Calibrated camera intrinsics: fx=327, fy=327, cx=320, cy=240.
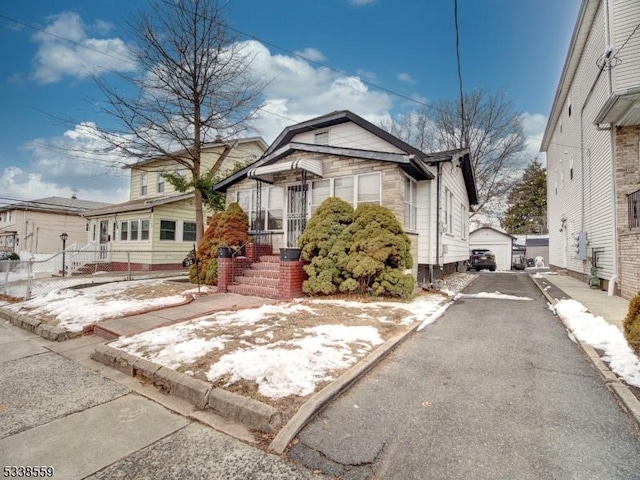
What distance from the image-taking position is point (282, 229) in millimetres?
10758

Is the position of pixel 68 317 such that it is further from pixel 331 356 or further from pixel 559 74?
pixel 559 74

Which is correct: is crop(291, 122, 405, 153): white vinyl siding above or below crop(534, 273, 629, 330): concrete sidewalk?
above

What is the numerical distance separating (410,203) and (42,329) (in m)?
9.03

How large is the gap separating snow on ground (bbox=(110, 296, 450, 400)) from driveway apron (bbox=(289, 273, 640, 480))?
1.29 feet

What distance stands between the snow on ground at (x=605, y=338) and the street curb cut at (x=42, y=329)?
295 inches

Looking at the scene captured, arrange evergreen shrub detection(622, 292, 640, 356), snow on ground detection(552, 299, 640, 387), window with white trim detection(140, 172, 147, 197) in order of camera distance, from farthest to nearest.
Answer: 1. window with white trim detection(140, 172, 147, 197)
2. evergreen shrub detection(622, 292, 640, 356)
3. snow on ground detection(552, 299, 640, 387)

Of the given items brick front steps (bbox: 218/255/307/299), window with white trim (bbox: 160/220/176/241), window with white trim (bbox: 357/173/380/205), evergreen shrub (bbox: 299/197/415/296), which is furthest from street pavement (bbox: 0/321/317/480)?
window with white trim (bbox: 160/220/176/241)

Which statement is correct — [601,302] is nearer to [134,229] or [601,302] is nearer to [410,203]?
[410,203]

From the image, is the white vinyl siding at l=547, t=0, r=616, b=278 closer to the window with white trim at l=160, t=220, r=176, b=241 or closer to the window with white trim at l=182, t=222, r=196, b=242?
the window with white trim at l=182, t=222, r=196, b=242

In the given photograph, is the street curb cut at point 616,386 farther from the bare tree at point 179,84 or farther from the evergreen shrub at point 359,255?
the bare tree at point 179,84

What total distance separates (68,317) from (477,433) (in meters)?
7.03

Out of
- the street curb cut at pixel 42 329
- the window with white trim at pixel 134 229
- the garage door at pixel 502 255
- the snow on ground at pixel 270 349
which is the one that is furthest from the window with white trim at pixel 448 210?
the garage door at pixel 502 255

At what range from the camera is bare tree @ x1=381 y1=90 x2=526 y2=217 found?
79.8ft

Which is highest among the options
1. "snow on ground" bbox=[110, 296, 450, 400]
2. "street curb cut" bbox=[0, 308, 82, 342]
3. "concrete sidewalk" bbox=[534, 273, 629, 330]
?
"concrete sidewalk" bbox=[534, 273, 629, 330]
